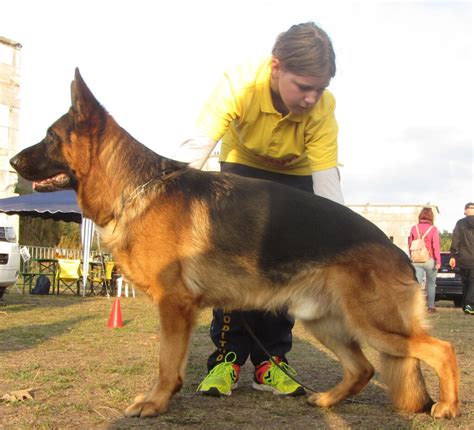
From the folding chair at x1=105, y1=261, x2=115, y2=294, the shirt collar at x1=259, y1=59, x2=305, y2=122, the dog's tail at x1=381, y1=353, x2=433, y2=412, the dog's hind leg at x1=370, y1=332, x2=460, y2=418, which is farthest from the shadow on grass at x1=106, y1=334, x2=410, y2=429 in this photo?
the folding chair at x1=105, y1=261, x2=115, y2=294

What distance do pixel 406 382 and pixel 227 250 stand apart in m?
1.42

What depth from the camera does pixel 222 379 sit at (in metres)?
4.32

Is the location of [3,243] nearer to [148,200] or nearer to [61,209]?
[61,209]

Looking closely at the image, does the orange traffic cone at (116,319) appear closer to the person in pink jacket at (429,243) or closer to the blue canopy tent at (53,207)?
the person in pink jacket at (429,243)

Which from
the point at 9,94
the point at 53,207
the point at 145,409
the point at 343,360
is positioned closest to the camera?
the point at 145,409

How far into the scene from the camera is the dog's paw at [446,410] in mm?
3637

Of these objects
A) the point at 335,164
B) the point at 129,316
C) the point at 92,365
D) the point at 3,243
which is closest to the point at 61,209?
the point at 3,243

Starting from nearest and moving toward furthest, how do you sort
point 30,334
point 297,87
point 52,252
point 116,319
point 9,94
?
point 297,87 < point 30,334 < point 116,319 < point 52,252 < point 9,94

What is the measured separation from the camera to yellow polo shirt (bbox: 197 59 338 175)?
4.21m

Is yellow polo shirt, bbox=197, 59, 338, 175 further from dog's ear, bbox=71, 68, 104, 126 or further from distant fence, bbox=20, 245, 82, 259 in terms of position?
distant fence, bbox=20, 245, 82, 259

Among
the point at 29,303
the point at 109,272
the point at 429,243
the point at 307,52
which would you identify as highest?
the point at 307,52

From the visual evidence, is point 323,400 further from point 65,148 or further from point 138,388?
point 65,148

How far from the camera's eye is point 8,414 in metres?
3.53

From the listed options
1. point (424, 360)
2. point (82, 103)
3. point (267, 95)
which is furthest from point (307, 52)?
point (424, 360)
